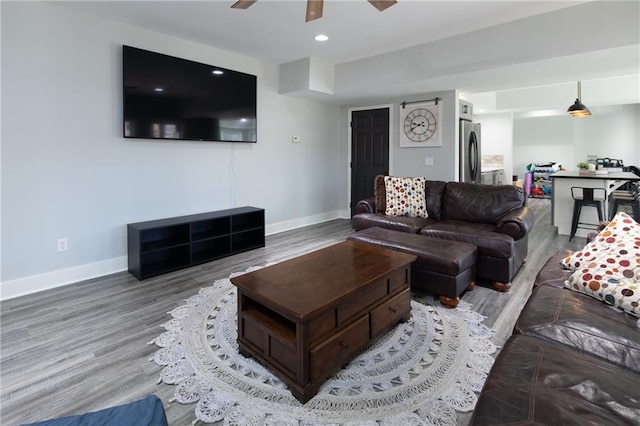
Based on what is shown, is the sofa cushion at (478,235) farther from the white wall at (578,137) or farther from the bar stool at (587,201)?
the white wall at (578,137)

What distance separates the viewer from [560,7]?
3.23 meters

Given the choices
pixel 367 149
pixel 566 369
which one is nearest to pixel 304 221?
pixel 367 149

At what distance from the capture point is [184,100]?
3879 mm

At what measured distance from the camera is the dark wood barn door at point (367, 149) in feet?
19.3

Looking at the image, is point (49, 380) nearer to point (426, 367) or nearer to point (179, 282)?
point (179, 282)

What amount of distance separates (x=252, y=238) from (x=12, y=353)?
2669 millimetres

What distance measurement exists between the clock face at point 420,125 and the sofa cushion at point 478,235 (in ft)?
6.84

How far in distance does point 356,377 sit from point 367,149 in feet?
15.6

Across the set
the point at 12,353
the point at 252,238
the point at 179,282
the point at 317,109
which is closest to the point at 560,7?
the point at 317,109

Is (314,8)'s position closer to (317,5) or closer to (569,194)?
(317,5)

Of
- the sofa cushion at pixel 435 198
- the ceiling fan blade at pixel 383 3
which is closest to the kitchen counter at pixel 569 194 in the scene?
the sofa cushion at pixel 435 198

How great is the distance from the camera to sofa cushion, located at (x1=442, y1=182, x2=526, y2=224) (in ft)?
11.8

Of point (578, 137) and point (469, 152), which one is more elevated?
point (578, 137)

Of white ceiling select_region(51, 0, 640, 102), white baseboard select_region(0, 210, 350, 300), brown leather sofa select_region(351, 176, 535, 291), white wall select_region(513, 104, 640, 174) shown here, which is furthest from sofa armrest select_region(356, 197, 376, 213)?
white wall select_region(513, 104, 640, 174)
